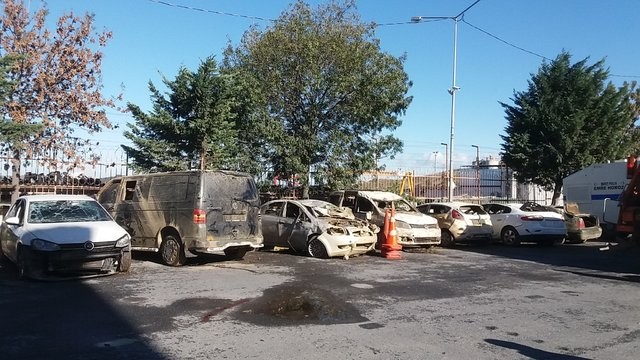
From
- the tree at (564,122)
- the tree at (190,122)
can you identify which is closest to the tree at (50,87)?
the tree at (190,122)

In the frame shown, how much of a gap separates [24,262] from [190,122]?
7880 mm

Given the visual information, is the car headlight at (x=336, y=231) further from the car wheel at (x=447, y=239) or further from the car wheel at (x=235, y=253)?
the car wheel at (x=447, y=239)

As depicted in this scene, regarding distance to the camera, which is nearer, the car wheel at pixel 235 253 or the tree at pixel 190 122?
the car wheel at pixel 235 253

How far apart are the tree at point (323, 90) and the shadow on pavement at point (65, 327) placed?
10.5 m

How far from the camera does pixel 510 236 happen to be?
736 inches

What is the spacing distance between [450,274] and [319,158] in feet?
29.1

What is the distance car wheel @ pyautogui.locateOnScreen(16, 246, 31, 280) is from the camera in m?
9.80

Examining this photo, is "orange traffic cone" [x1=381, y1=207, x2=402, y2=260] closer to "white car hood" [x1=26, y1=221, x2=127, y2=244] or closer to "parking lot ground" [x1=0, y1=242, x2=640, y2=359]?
"parking lot ground" [x1=0, y1=242, x2=640, y2=359]

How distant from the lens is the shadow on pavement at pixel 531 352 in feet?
19.0

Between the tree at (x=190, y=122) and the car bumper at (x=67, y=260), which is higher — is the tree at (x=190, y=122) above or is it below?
above

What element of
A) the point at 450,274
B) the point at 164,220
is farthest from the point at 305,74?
the point at 450,274

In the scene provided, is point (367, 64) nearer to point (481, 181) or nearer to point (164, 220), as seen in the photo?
point (164, 220)

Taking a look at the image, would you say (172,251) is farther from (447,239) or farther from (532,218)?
(532,218)

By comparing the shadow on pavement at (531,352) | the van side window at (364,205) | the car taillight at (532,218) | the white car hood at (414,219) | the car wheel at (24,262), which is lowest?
the shadow on pavement at (531,352)
